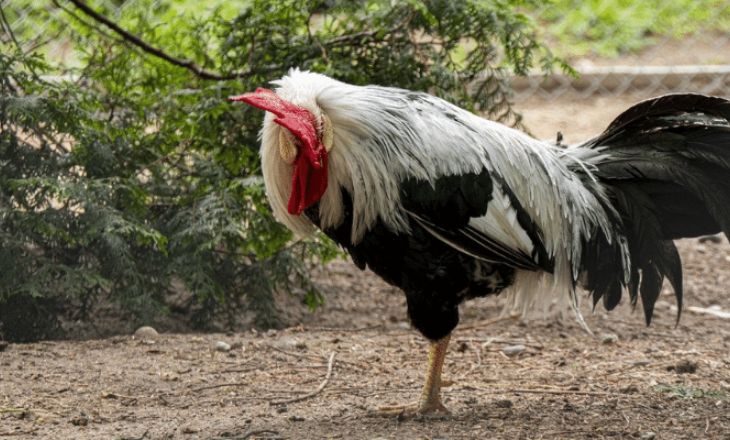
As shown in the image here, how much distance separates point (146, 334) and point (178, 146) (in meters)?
1.16

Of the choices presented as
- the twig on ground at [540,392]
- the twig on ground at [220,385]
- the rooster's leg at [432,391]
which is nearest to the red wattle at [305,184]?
the rooster's leg at [432,391]

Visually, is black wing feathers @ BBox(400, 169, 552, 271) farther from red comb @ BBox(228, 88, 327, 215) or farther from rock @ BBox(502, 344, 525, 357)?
rock @ BBox(502, 344, 525, 357)

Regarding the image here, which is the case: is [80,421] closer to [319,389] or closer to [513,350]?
[319,389]

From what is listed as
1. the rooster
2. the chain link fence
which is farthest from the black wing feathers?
the chain link fence

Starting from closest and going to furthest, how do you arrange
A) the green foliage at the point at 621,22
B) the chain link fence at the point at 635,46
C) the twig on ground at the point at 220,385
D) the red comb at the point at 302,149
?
1. the red comb at the point at 302,149
2. the twig on ground at the point at 220,385
3. the chain link fence at the point at 635,46
4. the green foliage at the point at 621,22

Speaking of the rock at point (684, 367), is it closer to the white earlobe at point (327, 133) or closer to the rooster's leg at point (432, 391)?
the rooster's leg at point (432, 391)

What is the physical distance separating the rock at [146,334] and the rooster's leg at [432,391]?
1586 mm

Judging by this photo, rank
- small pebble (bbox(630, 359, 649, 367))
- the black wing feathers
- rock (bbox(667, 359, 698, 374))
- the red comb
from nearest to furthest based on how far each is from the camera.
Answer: the red comb, the black wing feathers, rock (bbox(667, 359, 698, 374)), small pebble (bbox(630, 359, 649, 367))

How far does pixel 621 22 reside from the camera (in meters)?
10.7

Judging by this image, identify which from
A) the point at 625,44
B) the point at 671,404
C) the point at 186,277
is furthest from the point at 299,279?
the point at 625,44

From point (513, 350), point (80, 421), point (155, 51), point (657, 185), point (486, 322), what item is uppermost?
point (155, 51)

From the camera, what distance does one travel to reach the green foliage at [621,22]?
1049 centimetres

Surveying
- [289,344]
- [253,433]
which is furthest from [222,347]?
[253,433]

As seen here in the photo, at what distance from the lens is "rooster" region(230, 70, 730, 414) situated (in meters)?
3.99
